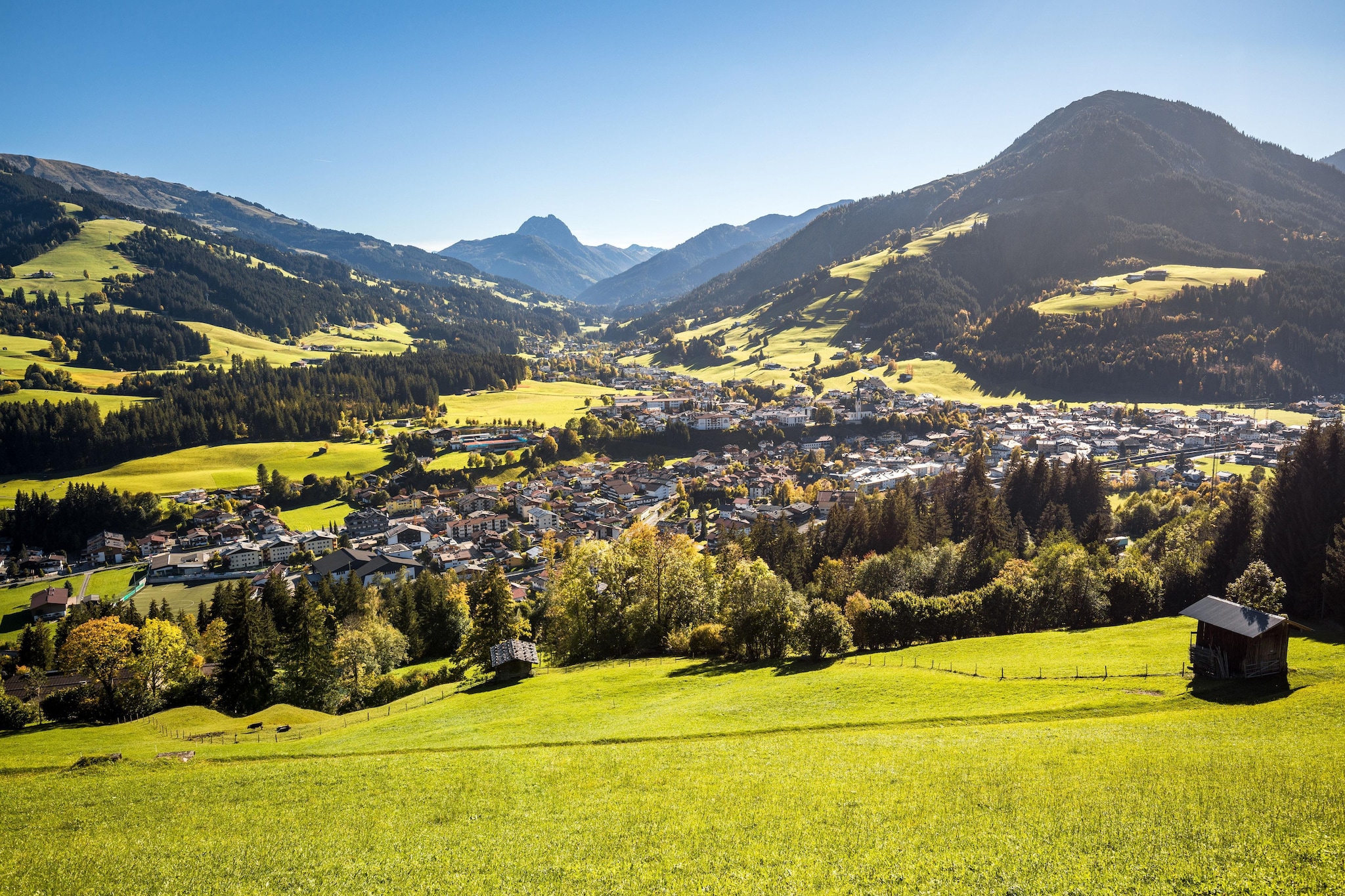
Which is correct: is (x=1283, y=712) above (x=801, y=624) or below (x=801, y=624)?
above

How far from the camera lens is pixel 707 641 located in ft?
157

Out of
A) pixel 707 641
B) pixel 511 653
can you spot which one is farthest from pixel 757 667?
pixel 511 653

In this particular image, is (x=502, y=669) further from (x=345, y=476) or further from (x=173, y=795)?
(x=345, y=476)

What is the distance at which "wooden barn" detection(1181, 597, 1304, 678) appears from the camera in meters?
29.2

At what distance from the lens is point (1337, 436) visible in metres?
52.5

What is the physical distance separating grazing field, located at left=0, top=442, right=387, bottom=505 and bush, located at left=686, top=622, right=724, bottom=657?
4877 inches

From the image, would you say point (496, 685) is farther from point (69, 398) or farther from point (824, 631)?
point (69, 398)

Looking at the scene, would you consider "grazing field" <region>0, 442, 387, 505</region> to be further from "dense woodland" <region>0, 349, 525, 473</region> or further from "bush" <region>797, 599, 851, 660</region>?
"bush" <region>797, 599, 851, 660</region>

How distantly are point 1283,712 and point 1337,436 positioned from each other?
43.7 metres

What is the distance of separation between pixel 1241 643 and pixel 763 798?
2538 cm

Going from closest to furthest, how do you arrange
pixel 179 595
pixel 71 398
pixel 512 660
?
1. pixel 512 660
2. pixel 179 595
3. pixel 71 398

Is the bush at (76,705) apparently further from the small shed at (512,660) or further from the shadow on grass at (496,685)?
the small shed at (512,660)

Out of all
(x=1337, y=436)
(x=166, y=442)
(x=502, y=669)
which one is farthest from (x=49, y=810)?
(x=166, y=442)

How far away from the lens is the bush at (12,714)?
3934 centimetres
